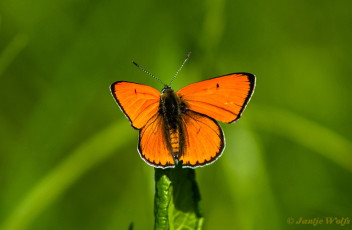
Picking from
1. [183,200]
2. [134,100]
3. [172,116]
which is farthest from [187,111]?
[183,200]

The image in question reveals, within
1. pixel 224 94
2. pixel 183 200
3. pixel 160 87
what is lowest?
pixel 183 200

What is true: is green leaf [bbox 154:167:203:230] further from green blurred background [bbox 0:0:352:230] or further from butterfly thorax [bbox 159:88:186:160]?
green blurred background [bbox 0:0:352:230]

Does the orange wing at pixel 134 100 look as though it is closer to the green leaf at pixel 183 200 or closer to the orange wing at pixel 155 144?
the orange wing at pixel 155 144

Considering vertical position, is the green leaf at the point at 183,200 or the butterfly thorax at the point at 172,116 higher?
the butterfly thorax at the point at 172,116

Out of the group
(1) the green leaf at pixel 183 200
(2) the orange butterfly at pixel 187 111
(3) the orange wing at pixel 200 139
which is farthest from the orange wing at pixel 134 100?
(1) the green leaf at pixel 183 200

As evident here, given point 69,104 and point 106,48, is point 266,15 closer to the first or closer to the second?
point 106,48

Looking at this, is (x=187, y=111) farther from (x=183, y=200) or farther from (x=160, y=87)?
(x=183, y=200)

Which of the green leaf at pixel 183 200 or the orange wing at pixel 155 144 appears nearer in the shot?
the green leaf at pixel 183 200

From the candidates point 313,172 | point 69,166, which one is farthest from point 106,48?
point 313,172
